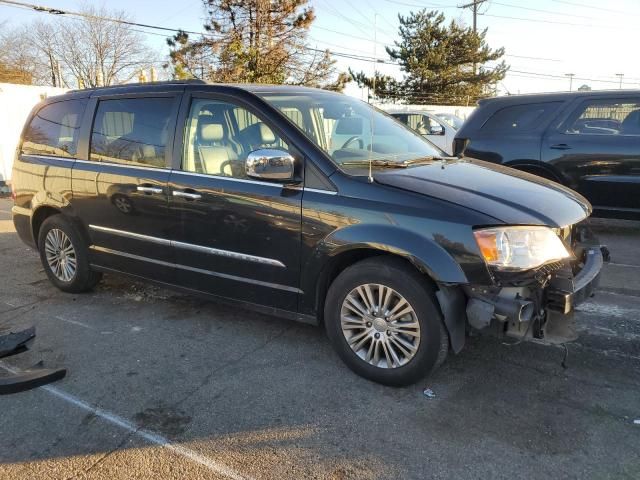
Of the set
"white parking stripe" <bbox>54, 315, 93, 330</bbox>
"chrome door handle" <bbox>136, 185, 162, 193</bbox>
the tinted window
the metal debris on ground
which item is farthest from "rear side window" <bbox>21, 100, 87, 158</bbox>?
the metal debris on ground

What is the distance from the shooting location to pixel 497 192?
328 cm

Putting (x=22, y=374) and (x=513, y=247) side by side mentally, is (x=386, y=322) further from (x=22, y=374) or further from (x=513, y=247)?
(x=22, y=374)

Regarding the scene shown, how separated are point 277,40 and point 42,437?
20726mm

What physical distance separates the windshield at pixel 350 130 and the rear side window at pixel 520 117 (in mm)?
2912

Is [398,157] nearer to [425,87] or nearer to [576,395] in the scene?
[576,395]

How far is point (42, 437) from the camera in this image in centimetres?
287

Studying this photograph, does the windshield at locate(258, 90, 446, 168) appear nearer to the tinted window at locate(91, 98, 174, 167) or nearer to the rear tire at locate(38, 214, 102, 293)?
the tinted window at locate(91, 98, 174, 167)

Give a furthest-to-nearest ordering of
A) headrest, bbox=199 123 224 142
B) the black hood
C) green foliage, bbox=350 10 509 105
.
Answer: green foliage, bbox=350 10 509 105
headrest, bbox=199 123 224 142
the black hood

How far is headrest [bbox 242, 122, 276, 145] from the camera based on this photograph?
12.0ft

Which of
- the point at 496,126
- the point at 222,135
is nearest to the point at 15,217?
the point at 222,135

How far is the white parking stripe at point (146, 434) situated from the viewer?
2591 mm

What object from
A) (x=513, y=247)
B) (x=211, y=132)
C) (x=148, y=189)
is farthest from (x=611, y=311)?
(x=148, y=189)

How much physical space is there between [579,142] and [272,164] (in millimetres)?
4730

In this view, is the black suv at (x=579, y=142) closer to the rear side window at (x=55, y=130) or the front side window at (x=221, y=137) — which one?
the front side window at (x=221, y=137)
